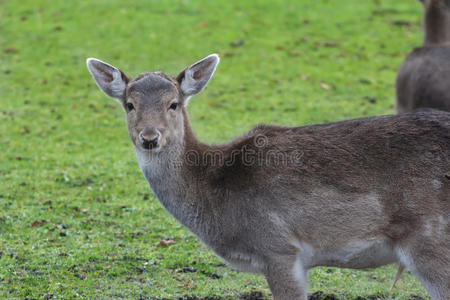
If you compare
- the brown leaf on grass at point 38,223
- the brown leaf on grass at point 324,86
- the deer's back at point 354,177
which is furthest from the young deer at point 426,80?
the brown leaf on grass at point 38,223

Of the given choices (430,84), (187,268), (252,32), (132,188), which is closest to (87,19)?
(252,32)

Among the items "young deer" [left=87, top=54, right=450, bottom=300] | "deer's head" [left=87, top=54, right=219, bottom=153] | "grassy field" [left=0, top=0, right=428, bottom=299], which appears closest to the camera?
"young deer" [left=87, top=54, right=450, bottom=300]

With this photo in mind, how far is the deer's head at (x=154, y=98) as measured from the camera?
675 centimetres

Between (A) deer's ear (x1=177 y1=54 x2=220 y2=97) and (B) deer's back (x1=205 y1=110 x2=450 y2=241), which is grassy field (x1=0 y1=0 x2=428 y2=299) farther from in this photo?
(A) deer's ear (x1=177 y1=54 x2=220 y2=97)

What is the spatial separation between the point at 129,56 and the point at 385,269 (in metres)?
9.97

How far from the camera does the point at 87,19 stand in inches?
734

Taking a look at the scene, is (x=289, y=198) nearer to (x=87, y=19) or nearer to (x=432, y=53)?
(x=432, y=53)

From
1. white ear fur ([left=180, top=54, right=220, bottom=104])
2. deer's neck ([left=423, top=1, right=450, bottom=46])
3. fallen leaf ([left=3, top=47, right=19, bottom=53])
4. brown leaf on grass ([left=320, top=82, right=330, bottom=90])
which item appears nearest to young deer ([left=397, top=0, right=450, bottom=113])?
deer's neck ([left=423, top=1, right=450, bottom=46])

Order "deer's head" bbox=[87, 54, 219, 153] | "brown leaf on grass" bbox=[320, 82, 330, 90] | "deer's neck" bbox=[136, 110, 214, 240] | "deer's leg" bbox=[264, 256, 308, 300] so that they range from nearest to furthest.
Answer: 1. "deer's leg" bbox=[264, 256, 308, 300]
2. "deer's head" bbox=[87, 54, 219, 153]
3. "deer's neck" bbox=[136, 110, 214, 240]
4. "brown leaf on grass" bbox=[320, 82, 330, 90]

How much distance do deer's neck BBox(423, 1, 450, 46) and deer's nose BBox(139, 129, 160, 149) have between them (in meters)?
8.47

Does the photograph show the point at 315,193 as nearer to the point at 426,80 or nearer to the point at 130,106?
the point at 130,106

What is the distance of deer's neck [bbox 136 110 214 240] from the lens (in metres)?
6.86

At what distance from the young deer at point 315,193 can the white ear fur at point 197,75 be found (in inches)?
16.9

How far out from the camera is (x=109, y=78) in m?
7.38
